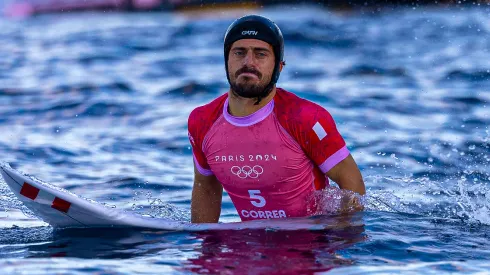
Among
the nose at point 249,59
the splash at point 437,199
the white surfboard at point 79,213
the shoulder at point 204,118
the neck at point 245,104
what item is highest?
the nose at point 249,59

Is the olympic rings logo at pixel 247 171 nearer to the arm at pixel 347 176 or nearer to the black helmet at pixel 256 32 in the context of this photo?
the arm at pixel 347 176

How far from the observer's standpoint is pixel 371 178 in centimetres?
1145

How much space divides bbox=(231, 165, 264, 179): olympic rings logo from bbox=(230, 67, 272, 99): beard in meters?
0.58

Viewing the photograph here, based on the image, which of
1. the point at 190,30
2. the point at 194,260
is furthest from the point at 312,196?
the point at 190,30

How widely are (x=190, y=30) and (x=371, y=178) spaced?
19443mm

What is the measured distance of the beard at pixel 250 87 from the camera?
7165mm

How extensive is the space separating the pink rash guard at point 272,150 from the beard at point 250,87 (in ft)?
0.52

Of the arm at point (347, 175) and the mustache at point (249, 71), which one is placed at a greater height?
the mustache at point (249, 71)

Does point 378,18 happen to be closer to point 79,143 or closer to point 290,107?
point 79,143

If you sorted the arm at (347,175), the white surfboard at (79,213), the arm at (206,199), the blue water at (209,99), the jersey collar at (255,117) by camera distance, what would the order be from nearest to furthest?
the blue water at (209,99)
the arm at (347,175)
the jersey collar at (255,117)
the white surfboard at (79,213)
the arm at (206,199)

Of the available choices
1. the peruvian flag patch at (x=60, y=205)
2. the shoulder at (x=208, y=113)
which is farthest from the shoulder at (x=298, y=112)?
the peruvian flag patch at (x=60, y=205)

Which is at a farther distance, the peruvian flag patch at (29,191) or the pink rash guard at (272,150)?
the peruvian flag patch at (29,191)

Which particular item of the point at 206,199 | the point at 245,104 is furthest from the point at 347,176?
the point at 206,199

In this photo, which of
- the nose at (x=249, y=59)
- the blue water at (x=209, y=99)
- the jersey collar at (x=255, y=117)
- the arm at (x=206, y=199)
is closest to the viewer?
the blue water at (x=209, y=99)
